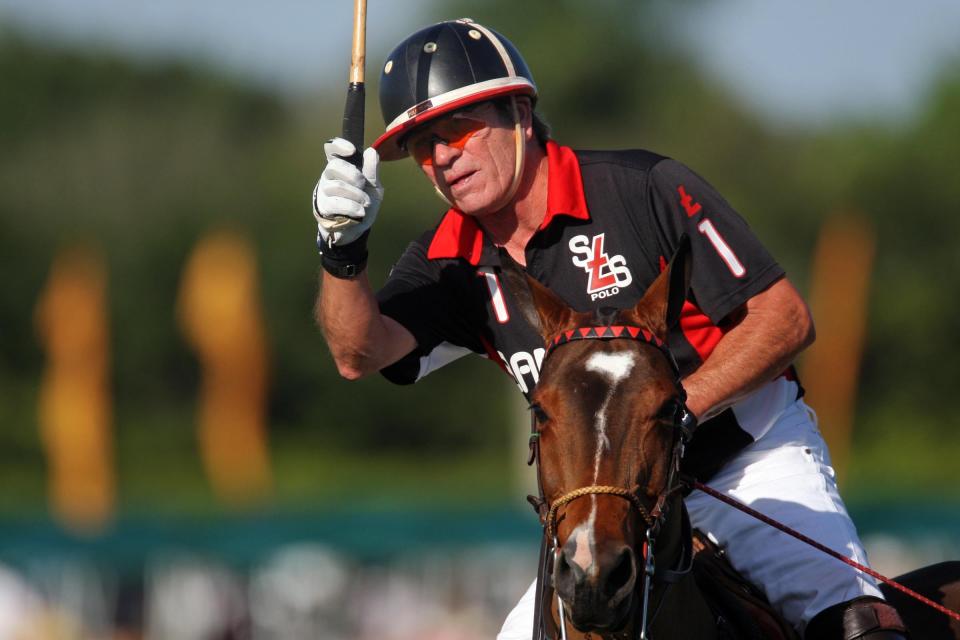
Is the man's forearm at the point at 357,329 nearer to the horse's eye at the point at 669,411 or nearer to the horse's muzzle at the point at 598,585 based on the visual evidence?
the horse's eye at the point at 669,411

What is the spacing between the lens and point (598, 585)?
381 centimetres

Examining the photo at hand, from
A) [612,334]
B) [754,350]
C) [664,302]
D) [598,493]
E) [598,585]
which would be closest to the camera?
[598,585]

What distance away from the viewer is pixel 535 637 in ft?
14.9

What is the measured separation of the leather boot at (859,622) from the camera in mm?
4785

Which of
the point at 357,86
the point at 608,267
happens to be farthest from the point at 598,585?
the point at 357,86

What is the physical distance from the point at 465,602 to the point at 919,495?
226 inches

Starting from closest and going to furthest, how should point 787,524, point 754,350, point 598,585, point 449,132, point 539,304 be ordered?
point 598,585 → point 539,304 → point 754,350 → point 787,524 → point 449,132

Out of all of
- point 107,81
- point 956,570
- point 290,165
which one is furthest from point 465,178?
point 107,81

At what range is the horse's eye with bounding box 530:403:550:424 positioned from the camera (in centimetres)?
411

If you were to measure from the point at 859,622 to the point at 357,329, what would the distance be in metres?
1.92

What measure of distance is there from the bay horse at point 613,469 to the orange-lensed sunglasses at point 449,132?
946mm

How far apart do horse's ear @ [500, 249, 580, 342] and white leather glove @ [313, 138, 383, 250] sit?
0.65m

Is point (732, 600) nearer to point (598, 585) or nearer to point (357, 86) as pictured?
point (598, 585)

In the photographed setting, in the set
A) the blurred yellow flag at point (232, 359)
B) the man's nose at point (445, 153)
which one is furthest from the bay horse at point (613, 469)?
the blurred yellow flag at point (232, 359)
